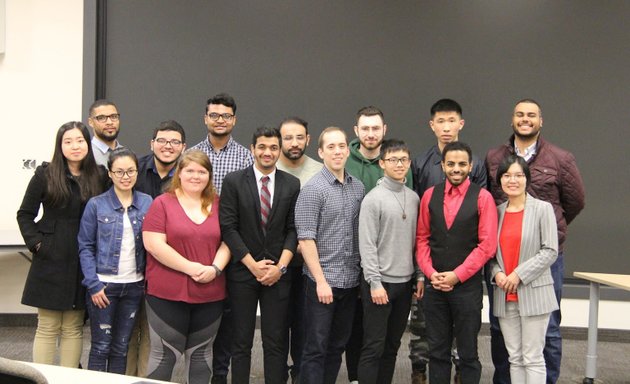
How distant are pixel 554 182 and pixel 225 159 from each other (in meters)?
1.76

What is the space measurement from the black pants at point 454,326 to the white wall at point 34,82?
10.2ft

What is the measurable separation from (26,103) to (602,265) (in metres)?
4.43

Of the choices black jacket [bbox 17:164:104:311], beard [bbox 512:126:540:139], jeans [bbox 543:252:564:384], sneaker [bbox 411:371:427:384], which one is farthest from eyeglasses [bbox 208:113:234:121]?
jeans [bbox 543:252:564:384]

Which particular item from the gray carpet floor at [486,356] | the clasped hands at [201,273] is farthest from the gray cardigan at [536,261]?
the clasped hands at [201,273]

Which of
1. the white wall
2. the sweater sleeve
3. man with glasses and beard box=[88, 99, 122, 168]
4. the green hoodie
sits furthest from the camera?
the white wall

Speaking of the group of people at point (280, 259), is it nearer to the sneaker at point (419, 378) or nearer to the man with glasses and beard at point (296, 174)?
the man with glasses and beard at point (296, 174)

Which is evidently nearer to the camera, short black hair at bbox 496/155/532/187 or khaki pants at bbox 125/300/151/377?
short black hair at bbox 496/155/532/187

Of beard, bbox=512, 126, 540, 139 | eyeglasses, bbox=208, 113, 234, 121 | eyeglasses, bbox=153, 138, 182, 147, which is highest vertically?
eyeglasses, bbox=208, 113, 234, 121

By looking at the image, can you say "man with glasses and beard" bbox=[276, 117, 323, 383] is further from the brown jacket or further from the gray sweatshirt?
the brown jacket

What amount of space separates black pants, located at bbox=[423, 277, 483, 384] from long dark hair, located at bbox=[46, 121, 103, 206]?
1719 millimetres

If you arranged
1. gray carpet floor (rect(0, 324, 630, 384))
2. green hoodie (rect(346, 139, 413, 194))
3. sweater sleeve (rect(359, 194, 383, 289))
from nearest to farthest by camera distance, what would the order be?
sweater sleeve (rect(359, 194, 383, 289))
green hoodie (rect(346, 139, 413, 194))
gray carpet floor (rect(0, 324, 630, 384))

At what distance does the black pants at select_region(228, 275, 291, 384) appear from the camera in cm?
285

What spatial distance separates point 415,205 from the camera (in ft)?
9.72

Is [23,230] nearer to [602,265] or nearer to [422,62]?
[422,62]
